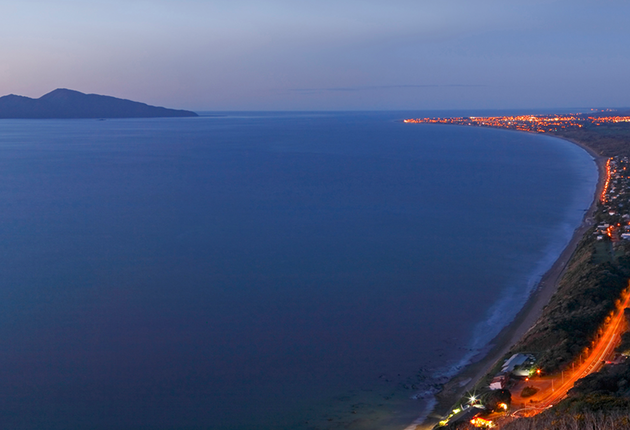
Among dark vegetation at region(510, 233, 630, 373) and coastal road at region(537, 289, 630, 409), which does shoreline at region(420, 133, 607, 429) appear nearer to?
dark vegetation at region(510, 233, 630, 373)

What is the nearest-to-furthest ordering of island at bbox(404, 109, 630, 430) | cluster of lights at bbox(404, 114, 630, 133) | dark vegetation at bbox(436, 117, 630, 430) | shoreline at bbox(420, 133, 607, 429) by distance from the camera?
dark vegetation at bbox(436, 117, 630, 430) → island at bbox(404, 109, 630, 430) → shoreline at bbox(420, 133, 607, 429) → cluster of lights at bbox(404, 114, 630, 133)

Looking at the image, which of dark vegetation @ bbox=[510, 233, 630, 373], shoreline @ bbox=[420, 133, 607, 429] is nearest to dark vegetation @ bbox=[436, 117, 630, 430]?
dark vegetation @ bbox=[510, 233, 630, 373]

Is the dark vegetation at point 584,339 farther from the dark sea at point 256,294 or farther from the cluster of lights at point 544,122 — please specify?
the cluster of lights at point 544,122

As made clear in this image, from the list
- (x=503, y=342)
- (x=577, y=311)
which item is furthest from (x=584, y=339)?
(x=503, y=342)

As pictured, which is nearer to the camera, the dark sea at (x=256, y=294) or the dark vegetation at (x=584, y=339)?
the dark vegetation at (x=584, y=339)

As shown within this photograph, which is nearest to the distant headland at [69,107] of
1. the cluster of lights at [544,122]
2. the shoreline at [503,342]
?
the cluster of lights at [544,122]

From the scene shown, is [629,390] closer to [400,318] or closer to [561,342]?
[561,342]
